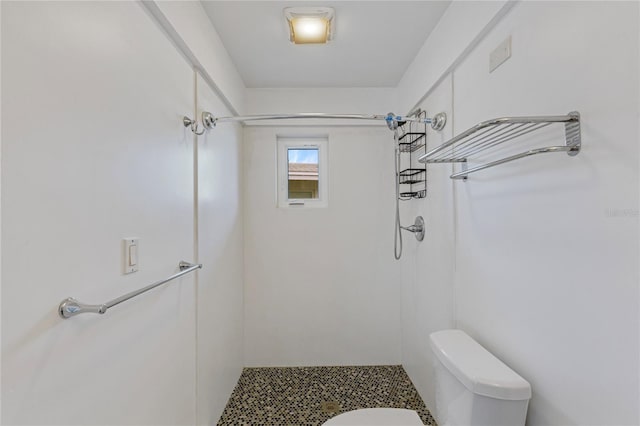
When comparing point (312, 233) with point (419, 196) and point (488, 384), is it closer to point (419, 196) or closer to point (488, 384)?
point (419, 196)

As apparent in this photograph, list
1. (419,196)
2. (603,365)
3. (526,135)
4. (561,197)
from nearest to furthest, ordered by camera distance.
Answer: (603,365)
(561,197)
(526,135)
(419,196)

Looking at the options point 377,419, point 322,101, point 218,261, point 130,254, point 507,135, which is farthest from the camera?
point 322,101

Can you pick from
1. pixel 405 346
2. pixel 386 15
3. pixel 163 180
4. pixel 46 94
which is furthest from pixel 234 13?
pixel 405 346

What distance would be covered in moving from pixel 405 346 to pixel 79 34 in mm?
2610

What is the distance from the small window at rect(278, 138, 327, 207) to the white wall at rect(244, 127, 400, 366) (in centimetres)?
10

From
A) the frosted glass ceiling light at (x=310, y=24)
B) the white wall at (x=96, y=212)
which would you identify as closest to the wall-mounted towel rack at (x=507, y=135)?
the frosted glass ceiling light at (x=310, y=24)

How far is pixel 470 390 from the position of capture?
3.52 feet

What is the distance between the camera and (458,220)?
1636 millimetres

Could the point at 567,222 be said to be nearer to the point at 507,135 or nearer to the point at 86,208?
the point at 507,135

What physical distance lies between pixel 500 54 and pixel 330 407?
2112 mm

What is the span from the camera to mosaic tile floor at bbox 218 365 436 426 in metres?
2.02

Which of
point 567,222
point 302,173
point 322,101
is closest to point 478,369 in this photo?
point 567,222

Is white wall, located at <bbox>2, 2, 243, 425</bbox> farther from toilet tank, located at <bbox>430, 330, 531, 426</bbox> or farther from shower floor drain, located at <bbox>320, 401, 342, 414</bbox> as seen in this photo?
toilet tank, located at <bbox>430, 330, 531, 426</bbox>

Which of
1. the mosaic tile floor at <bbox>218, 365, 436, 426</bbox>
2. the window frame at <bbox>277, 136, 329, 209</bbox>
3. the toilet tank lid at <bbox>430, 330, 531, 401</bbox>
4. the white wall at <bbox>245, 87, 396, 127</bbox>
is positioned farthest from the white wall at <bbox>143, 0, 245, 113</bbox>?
the mosaic tile floor at <bbox>218, 365, 436, 426</bbox>
